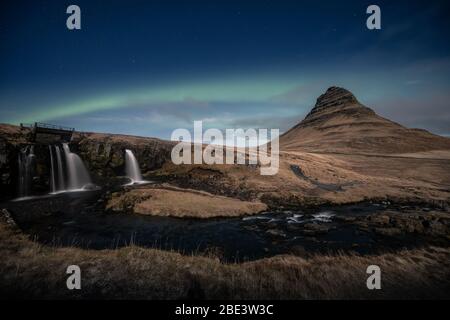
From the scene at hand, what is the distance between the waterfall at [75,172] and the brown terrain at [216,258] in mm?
2681

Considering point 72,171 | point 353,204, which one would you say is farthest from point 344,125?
point 72,171

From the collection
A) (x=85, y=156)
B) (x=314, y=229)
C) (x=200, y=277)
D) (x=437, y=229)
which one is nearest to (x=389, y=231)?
(x=437, y=229)

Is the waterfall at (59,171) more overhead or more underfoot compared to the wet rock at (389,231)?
more overhead

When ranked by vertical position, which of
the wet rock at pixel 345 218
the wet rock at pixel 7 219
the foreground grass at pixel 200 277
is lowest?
the wet rock at pixel 345 218

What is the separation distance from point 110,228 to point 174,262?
1430cm

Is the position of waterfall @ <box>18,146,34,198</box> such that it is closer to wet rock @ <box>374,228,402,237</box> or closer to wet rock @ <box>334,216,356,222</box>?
wet rock @ <box>334,216,356,222</box>

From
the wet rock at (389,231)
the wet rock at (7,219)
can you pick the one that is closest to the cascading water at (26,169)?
the wet rock at (7,219)

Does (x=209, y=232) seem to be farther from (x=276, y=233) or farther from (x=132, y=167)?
(x=132, y=167)

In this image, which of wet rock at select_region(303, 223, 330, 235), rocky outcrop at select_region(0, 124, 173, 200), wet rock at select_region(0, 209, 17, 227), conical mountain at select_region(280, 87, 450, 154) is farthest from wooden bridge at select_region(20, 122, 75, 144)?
conical mountain at select_region(280, 87, 450, 154)

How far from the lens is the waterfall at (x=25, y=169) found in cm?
3467

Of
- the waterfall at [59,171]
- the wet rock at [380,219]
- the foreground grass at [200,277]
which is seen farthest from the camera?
the waterfall at [59,171]

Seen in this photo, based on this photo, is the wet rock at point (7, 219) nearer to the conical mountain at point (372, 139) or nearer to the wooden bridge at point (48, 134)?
the wooden bridge at point (48, 134)

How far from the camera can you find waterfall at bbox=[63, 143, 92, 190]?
41156mm

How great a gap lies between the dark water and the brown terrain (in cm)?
173
